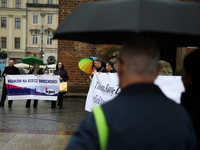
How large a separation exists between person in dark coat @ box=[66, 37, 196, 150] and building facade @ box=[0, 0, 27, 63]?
5715 cm

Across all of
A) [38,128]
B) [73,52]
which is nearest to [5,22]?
[73,52]

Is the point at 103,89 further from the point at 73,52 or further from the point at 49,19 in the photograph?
the point at 49,19

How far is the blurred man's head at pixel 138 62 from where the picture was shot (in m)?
1.36

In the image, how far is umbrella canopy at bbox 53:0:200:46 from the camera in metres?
1.52

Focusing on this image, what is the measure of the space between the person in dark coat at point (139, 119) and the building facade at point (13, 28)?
187ft

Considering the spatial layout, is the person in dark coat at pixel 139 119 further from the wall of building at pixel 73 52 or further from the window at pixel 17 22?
the window at pixel 17 22

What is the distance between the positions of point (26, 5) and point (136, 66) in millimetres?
57720

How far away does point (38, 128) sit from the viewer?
6.64 metres

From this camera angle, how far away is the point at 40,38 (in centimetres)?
5497

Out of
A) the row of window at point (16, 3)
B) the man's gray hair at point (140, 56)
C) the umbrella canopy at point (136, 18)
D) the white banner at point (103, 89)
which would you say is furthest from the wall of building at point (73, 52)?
the row of window at point (16, 3)

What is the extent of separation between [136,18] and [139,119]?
1.96 feet

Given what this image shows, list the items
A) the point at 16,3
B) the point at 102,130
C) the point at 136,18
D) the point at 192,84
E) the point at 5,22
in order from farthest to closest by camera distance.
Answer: the point at 16,3
the point at 5,22
the point at 192,84
the point at 136,18
the point at 102,130

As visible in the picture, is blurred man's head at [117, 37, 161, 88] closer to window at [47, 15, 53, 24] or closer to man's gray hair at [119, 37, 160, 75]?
man's gray hair at [119, 37, 160, 75]

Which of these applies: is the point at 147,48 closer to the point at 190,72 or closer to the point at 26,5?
the point at 190,72
